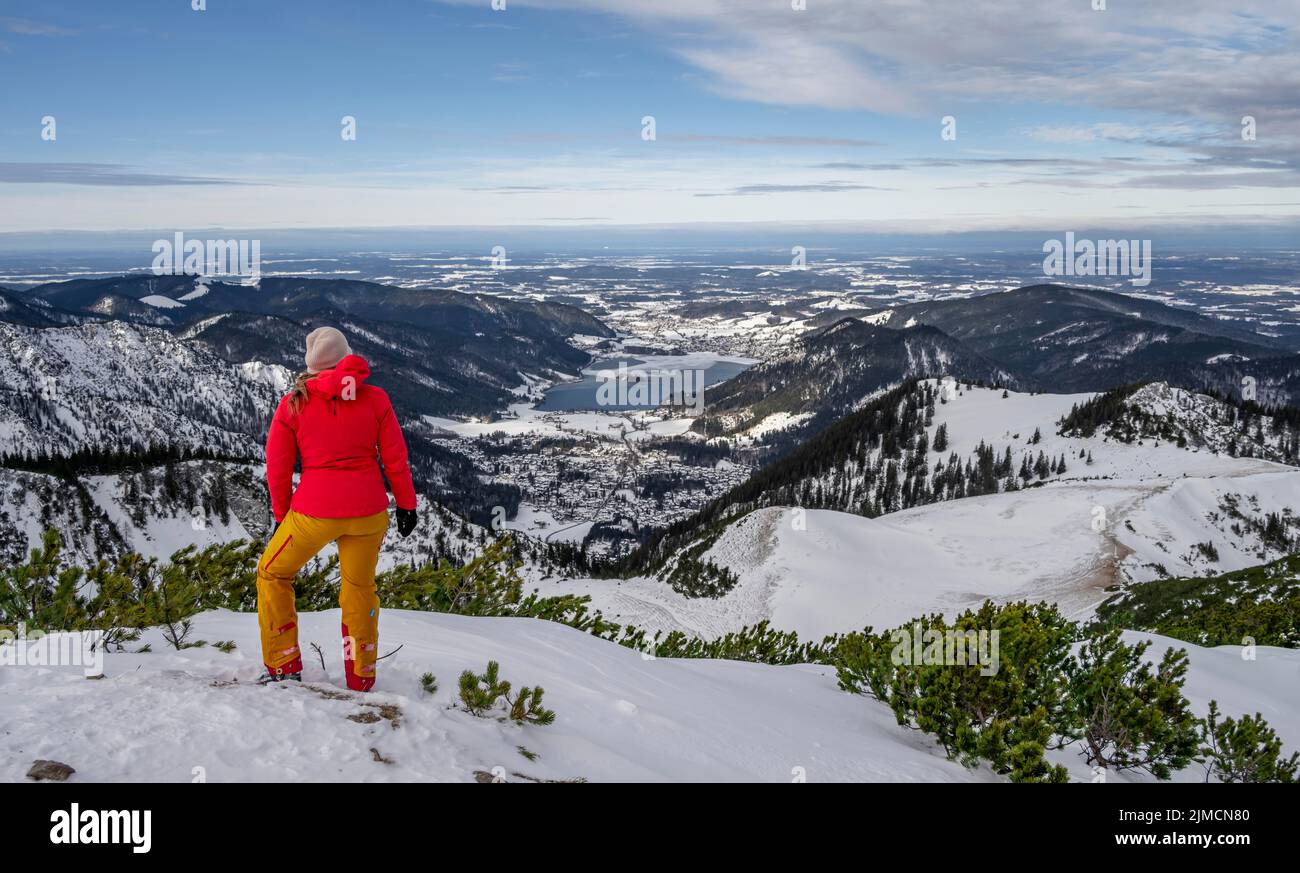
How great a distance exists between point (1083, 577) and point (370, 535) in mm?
51720

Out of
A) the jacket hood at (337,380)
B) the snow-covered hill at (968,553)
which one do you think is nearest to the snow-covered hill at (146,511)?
the snow-covered hill at (968,553)

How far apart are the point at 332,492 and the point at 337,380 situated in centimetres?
98

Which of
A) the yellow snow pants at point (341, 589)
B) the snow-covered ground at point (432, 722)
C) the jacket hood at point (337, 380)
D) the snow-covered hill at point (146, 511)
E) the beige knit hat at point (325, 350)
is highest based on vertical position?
the beige knit hat at point (325, 350)

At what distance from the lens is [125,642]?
7230 mm

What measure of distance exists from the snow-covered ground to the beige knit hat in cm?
277

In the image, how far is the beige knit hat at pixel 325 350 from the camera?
242 inches

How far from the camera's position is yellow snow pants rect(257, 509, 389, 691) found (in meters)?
6.10

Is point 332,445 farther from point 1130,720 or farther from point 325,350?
point 1130,720

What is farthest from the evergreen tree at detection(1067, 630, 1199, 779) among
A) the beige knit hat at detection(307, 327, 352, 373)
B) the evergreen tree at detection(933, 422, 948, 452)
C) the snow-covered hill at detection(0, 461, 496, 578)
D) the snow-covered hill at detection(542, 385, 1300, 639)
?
the evergreen tree at detection(933, 422, 948, 452)

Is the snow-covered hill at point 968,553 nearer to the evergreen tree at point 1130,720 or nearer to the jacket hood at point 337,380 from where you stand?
the evergreen tree at point 1130,720

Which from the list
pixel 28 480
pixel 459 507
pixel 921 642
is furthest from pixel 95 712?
pixel 459 507

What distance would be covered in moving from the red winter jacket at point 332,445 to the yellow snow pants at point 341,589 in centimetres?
15

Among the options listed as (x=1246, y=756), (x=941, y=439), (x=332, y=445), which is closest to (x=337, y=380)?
(x=332, y=445)

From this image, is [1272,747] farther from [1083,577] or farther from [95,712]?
[1083,577]
